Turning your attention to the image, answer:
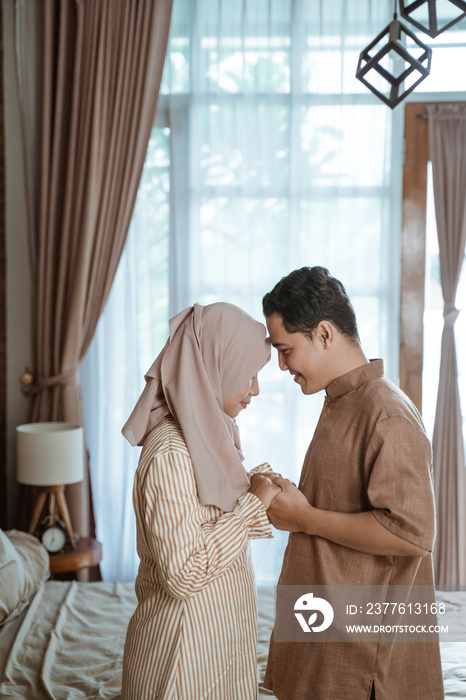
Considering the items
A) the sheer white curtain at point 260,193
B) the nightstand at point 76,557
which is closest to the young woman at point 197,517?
the nightstand at point 76,557

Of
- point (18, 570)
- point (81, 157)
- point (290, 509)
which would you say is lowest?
point (18, 570)

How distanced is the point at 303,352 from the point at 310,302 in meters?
0.13

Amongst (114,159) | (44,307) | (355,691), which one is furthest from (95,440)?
(355,691)

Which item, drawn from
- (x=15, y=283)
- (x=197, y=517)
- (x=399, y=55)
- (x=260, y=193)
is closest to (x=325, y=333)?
(x=197, y=517)

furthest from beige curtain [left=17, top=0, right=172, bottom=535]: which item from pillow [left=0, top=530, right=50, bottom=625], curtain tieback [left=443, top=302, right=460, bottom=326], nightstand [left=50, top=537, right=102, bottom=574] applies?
curtain tieback [left=443, top=302, right=460, bottom=326]

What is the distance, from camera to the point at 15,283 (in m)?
3.72

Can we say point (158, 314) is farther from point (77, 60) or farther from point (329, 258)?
point (77, 60)

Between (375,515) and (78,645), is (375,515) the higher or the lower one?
the higher one

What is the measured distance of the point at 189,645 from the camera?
1393 mm

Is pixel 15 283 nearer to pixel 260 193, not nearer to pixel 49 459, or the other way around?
pixel 49 459

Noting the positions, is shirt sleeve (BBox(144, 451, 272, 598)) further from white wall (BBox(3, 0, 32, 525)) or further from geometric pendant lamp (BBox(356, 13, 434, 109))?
white wall (BBox(3, 0, 32, 525))

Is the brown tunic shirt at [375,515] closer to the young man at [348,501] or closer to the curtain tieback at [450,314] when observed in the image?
the young man at [348,501]

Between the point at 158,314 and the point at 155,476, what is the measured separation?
2356 millimetres

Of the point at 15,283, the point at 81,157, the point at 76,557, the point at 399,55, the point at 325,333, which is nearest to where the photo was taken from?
the point at 325,333
